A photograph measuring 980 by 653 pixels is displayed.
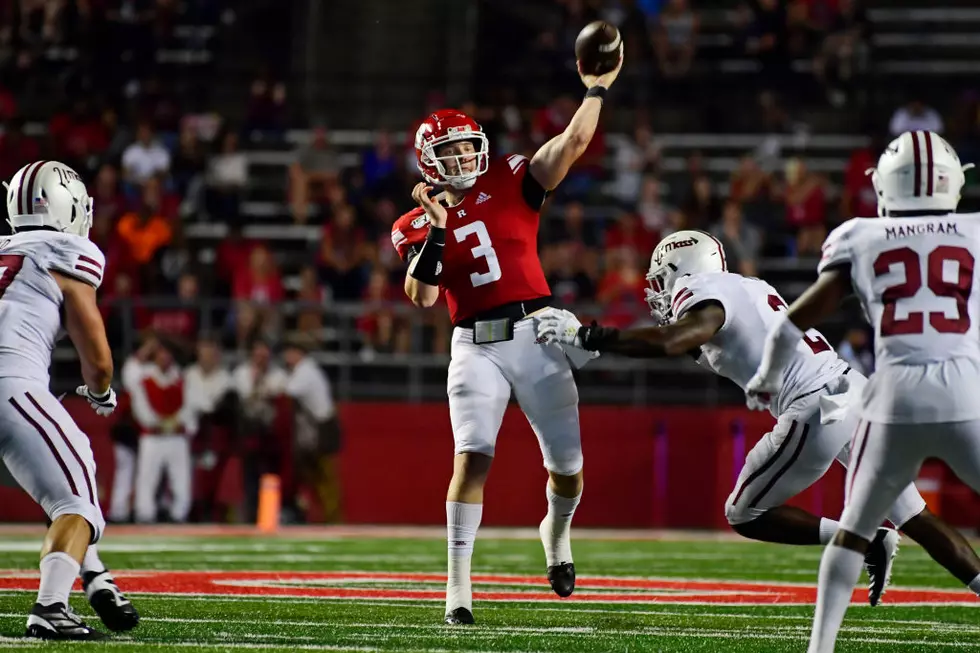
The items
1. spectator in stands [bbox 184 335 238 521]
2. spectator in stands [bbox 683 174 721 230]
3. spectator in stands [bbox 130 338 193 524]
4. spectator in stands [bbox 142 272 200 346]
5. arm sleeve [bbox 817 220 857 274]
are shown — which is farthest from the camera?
spectator in stands [bbox 683 174 721 230]

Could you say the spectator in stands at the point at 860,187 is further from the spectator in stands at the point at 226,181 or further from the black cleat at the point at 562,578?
the black cleat at the point at 562,578

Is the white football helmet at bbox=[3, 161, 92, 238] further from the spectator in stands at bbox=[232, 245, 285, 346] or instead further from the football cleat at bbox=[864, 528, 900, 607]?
the spectator in stands at bbox=[232, 245, 285, 346]

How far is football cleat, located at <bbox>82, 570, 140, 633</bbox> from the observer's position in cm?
540

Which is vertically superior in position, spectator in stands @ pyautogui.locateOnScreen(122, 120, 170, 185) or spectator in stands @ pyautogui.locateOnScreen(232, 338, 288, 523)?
spectator in stands @ pyautogui.locateOnScreen(122, 120, 170, 185)

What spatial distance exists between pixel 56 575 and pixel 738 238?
1027 centimetres

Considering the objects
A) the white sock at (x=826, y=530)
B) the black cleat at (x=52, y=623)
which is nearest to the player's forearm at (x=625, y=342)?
the white sock at (x=826, y=530)

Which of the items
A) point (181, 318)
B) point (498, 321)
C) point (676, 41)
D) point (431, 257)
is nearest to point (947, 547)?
point (498, 321)

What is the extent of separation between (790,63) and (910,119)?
5.57 feet

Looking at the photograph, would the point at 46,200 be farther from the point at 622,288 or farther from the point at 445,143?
the point at 622,288

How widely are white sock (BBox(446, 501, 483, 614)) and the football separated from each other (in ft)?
6.06

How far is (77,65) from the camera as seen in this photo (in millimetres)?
17797

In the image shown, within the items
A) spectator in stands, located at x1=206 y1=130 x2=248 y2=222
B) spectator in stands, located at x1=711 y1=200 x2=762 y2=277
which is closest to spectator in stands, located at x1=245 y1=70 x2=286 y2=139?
spectator in stands, located at x1=206 y1=130 x2=248 y2=222

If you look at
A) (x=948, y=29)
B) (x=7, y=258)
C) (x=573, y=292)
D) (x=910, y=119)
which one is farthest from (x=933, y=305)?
(x=948, y=29)

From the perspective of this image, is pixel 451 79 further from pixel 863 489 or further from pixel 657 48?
pixel 863 489
